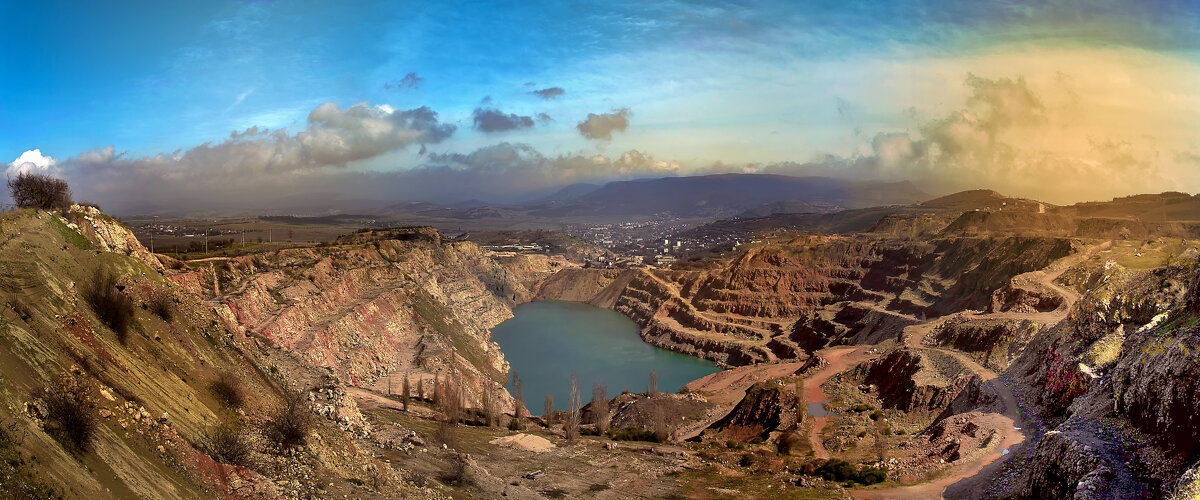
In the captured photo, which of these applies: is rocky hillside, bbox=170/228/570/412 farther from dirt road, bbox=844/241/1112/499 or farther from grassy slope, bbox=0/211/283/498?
dirt road, bbox=844/241/1112/499

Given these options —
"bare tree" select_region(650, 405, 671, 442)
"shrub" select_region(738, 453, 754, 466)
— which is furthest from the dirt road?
"bare tree" select_region(650, 405, 671, 442)

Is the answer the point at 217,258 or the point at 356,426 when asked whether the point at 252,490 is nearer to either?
the point at 356,426

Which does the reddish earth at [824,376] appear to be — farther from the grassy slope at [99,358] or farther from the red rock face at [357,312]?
the grassy slope at [99,358]

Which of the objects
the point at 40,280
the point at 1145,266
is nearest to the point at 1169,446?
the point at 40,280

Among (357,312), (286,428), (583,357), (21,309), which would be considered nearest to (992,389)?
(286,428)

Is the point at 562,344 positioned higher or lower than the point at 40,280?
lower

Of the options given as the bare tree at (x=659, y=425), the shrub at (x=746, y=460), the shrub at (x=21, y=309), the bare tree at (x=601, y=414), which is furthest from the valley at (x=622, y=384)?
the shrub at (x=746, y=460)
